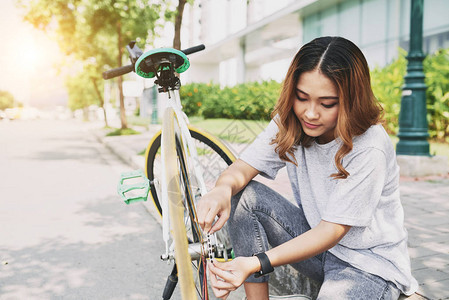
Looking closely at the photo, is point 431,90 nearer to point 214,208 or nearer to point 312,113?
point 312,113

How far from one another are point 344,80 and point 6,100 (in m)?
87.4

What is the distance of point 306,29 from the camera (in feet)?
58.8

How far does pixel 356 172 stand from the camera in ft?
5.55

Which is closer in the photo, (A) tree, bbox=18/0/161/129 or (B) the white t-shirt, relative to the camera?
(B) the white t-shirt

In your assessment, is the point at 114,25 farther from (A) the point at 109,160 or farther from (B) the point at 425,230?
(B) the point at 425,230

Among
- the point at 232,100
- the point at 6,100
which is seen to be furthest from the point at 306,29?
the point at 6,100

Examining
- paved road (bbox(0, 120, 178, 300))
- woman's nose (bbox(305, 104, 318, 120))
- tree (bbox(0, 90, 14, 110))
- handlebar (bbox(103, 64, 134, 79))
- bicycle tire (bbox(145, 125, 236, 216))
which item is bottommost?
paved road (bbox(0, 120, 178, 300))

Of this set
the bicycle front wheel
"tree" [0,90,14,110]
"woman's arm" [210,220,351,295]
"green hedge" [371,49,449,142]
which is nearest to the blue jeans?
the bicycle front wheel

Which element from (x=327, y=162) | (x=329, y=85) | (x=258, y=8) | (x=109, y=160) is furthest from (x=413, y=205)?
(x=258, y=8)

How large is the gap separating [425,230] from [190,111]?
1703 cm

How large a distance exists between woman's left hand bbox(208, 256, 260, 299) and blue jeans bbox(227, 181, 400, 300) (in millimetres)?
373

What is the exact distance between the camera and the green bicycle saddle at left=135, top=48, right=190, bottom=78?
212 centimetres

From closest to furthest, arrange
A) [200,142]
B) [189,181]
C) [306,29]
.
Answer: [189,181]
[200,142]
[306,29]

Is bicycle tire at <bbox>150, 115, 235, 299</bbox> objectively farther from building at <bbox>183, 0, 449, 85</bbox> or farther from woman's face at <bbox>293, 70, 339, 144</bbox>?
building at <bbox>183, 0, 449, 85</bbox>
